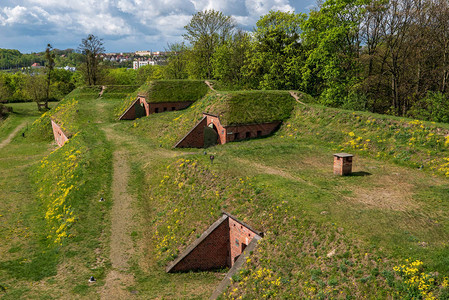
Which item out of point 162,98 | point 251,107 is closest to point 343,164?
point 251,107

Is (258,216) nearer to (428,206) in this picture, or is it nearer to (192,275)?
(192,275)

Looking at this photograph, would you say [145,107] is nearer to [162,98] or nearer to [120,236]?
[162,98]

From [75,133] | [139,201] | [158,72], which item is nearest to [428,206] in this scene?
[139,201]

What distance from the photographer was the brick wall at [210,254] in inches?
665

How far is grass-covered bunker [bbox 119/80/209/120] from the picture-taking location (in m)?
44.8

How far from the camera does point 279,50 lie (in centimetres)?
4844

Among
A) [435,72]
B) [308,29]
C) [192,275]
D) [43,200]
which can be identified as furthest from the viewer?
[308,29]

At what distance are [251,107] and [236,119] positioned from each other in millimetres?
2861

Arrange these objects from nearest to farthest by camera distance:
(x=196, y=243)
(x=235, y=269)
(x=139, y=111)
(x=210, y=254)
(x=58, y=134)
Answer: (x=235, y=269) → (x=196, y=243) → (x=210, y=254) → (x=139, y=111) → (x=58, y=134)

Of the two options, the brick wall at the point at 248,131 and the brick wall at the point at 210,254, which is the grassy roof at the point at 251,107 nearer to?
the brick wall at the point at 248,131

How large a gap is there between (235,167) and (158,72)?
67347 mm

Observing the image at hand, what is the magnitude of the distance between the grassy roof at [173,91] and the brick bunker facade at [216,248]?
1206 inches

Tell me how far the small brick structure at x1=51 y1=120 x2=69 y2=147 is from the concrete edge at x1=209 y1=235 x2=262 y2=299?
108 ft

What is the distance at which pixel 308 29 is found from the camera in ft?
143
